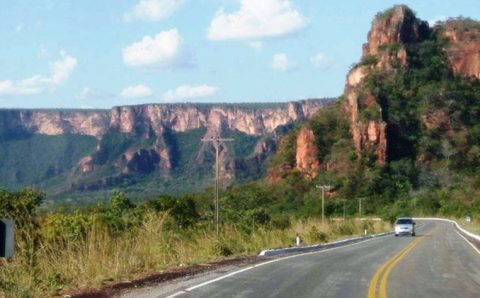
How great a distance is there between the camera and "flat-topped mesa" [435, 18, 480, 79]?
463 ft

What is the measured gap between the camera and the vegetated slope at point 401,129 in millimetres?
116562

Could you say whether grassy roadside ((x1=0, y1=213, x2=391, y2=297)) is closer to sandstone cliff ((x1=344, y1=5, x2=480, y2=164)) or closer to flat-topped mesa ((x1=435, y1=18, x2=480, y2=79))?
sandstone cliff ((x1=344, y1=5, x2=480, y2=164))

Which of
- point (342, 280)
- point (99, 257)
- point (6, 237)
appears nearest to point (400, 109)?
point (342, 280)

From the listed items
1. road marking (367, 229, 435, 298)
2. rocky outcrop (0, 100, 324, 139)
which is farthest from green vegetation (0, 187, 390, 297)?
rocky outcrop (0, 100, 324, 139)

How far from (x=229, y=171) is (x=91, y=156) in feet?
98.8

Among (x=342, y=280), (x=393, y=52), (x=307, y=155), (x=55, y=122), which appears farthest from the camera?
(x=55, y=122)

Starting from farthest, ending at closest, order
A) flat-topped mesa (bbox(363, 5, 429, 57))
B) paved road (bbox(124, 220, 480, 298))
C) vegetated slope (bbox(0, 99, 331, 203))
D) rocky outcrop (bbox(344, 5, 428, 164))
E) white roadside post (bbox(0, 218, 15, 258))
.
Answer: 1. flat-topped mesa (bbox(363, 5, 429, 57))
2. vegetated slope (bbox(0, 99, 331, 203))
3. rocky outcrop (bbox(344, 5, 428, 164))
4. paved road (bbox(124, 220, 480, 298))
5. white roadside post (bbox(0, 218, 15, 258))

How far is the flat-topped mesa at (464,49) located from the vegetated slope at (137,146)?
36.7 metres

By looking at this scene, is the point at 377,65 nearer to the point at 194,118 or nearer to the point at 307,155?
the point at 307,155

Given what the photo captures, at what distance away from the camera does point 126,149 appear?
163 metres

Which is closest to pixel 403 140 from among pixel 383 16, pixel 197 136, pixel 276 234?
pixel 383 16

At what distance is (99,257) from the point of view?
64.2 ft

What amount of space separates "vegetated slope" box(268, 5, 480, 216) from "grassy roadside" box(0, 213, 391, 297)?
7899cm

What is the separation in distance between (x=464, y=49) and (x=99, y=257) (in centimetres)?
13098
